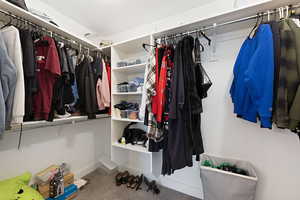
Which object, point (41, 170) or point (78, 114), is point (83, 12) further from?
point (41, 170)

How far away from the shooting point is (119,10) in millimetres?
1620

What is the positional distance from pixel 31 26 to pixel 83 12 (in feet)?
2.46

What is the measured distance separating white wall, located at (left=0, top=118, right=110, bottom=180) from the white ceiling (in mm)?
1624

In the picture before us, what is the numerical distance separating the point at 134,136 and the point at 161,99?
833 mm

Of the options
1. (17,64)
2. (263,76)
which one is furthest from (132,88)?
(263,76)

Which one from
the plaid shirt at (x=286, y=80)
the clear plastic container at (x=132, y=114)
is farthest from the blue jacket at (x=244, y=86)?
the clear plastic container at (x=132, y=114)

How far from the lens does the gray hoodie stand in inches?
32.0

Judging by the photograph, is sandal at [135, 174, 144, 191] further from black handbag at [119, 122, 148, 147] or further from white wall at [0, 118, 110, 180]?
white wall at [0, 118, 110, 180]

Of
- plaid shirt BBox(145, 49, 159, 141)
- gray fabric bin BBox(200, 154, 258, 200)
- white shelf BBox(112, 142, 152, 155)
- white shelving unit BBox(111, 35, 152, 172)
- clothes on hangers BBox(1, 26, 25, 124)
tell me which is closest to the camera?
clothes on hangers BBox(1, 26, 25, 124)

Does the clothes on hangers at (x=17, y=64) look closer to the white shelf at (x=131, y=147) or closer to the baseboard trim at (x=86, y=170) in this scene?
the white shelf at (x=131, y=147)

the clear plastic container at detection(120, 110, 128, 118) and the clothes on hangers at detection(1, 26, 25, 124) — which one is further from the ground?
the clothes on hangers at detection(1, 26, 25, 124)

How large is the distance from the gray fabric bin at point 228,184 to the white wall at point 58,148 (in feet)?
5.80

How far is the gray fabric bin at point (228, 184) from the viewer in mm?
1023

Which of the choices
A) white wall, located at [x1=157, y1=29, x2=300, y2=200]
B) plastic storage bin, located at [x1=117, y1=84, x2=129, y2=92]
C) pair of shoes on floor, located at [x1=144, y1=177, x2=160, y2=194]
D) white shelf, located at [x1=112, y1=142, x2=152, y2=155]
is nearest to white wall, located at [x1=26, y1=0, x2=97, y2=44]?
plastic storage bin, located at [x1=117, y1=84, x2=129, y2=92]
